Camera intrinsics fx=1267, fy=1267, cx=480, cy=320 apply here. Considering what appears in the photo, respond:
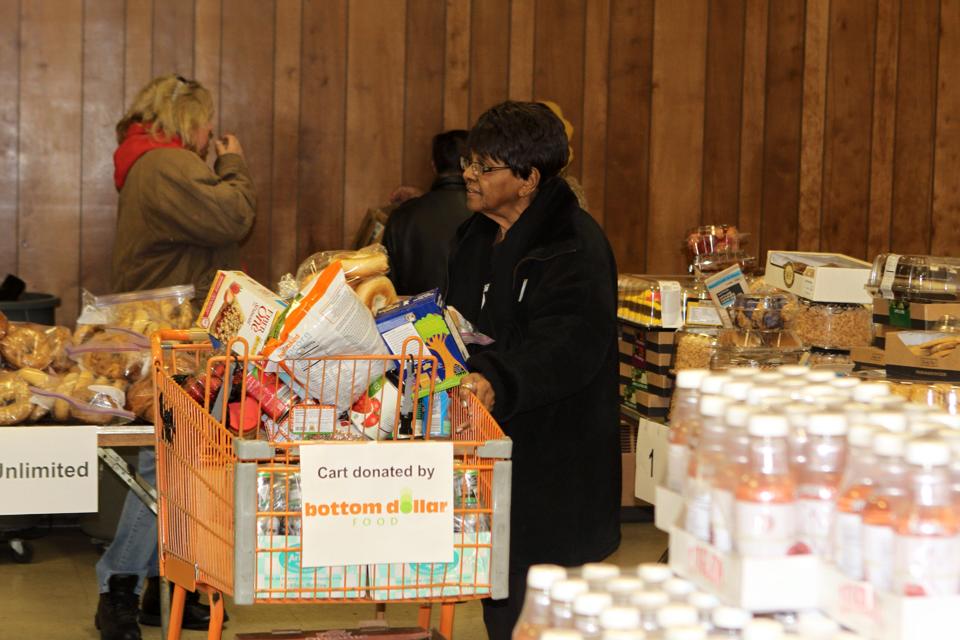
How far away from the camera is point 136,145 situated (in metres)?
4.64

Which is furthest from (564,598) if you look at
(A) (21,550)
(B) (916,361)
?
(A) (21,550)

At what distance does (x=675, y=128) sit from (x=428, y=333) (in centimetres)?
419

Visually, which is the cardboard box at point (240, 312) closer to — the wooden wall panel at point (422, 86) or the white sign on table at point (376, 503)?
the white sign on table at point (376, 503)

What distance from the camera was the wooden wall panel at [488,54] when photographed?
19.7 feet

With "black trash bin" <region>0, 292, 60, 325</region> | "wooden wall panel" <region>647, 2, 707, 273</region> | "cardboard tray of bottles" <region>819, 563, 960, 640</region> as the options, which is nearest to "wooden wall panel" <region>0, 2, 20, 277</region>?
"black trash bin" <region>0, 292, 60, 325</region>

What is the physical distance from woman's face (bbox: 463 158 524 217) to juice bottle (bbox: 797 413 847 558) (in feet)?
4.60

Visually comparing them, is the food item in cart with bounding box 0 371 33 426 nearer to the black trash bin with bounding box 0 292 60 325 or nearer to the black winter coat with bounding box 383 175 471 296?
the black trash bin with bounding box 0 292 60 325

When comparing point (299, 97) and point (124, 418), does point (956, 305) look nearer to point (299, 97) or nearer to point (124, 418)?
point (124, 418)

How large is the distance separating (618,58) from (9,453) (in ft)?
13.0

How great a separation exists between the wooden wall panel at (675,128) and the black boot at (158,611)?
308cm

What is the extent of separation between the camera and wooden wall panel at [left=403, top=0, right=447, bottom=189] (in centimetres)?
594

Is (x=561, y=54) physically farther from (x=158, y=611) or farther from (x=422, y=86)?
(x=158, y=611)

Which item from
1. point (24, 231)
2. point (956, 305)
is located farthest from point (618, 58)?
point (956, 305)

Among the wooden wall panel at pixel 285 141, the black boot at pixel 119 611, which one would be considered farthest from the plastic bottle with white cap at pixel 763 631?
the wooden wall panel at pixel 285 141
